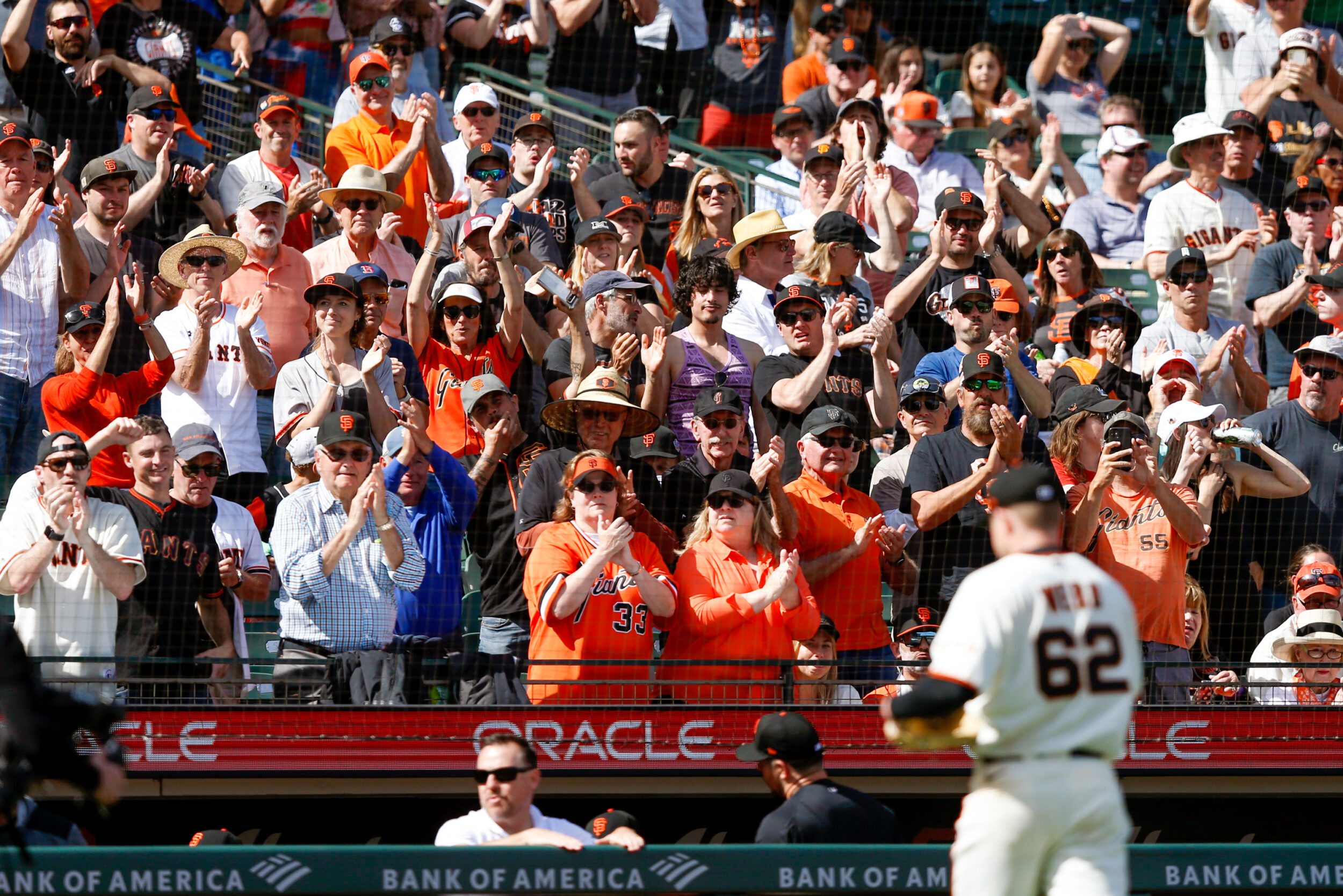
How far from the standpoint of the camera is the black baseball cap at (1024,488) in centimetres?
456

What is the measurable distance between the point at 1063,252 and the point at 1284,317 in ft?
4.80

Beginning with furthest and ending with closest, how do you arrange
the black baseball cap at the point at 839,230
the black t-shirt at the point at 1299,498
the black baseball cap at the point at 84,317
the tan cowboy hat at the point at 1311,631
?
the black baseball cap at the point at 839,230 < the black t-shirt at the point at 1299,498 < the black baseball cap at the point at 84,317 < the tan cowboy hat at the point at 1311,631

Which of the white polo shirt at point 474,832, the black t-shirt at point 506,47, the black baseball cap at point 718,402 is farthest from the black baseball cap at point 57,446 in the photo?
the black t-shirt at point 506,47

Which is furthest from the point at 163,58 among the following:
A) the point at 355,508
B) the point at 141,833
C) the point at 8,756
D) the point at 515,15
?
the point at 8,756

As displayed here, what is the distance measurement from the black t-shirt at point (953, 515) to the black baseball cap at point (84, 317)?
3886 mm

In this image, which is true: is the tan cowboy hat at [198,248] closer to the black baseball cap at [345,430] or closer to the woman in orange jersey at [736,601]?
the black baseball cap at [345,430]

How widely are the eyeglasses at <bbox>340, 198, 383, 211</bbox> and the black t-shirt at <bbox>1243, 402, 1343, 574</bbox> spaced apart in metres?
4.72

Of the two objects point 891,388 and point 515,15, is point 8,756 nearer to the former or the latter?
point 891,388

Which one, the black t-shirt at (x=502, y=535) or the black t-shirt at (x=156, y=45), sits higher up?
the black t-shirt at (x=156, y=45)

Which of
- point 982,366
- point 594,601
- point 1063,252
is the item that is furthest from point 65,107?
point 1063,252

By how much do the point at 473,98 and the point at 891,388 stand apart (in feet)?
10.9

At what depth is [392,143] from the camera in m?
10.3

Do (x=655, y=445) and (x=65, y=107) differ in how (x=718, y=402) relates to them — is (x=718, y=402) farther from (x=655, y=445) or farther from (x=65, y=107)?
(x=65, y=107)

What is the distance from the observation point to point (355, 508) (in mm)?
7148
